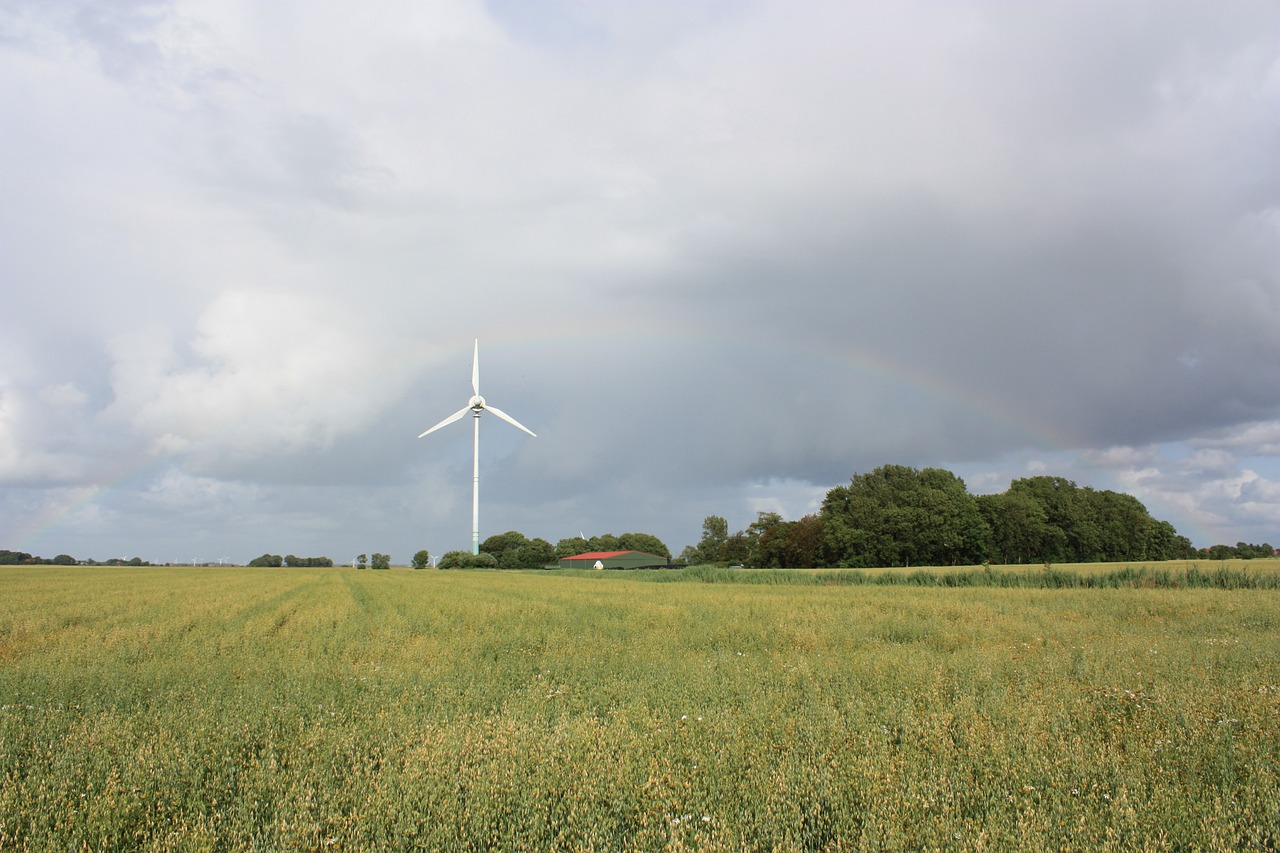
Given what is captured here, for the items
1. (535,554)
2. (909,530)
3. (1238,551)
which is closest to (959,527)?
(909,530)

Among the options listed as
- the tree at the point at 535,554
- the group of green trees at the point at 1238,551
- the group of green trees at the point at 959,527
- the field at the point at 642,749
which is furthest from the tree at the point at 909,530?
the field at the point at 642,749

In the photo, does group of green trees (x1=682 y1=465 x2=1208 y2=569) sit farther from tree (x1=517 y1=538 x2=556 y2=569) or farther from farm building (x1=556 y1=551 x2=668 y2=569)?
tree (x1=517 y1=538 x2=556 y2=569)

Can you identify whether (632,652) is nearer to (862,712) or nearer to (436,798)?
(862,712)

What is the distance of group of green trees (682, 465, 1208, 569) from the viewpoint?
380ft

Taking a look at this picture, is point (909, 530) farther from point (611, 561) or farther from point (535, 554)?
point (535, 554)

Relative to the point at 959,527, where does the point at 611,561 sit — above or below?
below

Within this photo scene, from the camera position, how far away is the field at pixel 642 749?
6.45 m

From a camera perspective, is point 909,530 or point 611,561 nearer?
point 909,530

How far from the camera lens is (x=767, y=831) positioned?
6391 millimetres

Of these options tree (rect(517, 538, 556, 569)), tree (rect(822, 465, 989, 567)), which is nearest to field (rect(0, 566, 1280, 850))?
tree (rect(822, 465, 989, 567))

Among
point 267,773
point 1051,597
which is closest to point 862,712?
point 267,773

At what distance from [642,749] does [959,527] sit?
121m

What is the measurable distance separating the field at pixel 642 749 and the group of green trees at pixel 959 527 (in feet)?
342

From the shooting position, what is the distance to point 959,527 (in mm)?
116062
